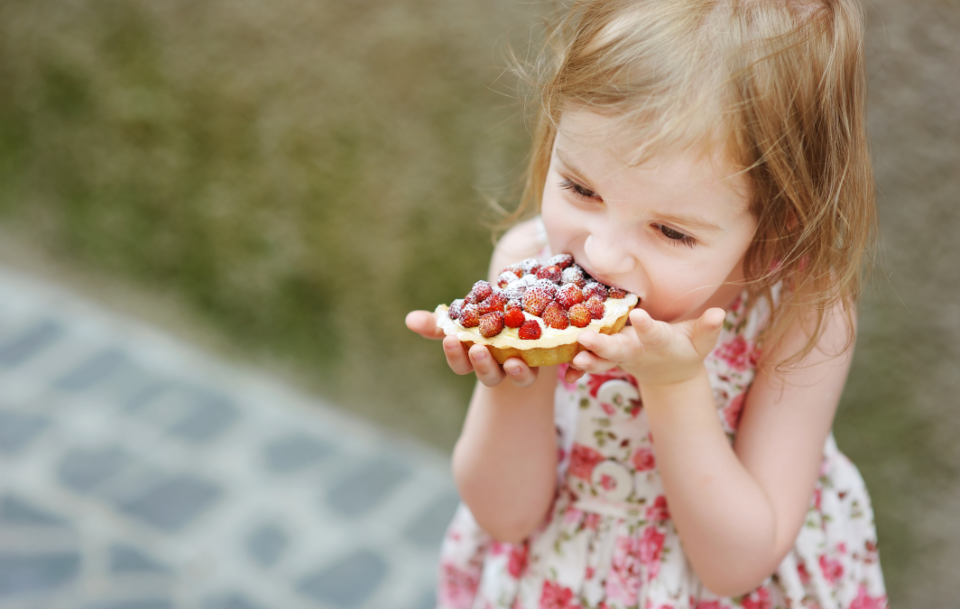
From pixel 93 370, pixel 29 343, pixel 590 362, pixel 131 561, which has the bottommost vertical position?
pixel 590 362

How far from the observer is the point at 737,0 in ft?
3.17

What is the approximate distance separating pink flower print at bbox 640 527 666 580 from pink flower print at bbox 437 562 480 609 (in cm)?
38

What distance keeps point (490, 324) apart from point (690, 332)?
0.27 metres

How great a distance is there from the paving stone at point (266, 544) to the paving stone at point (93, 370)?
3.37ft

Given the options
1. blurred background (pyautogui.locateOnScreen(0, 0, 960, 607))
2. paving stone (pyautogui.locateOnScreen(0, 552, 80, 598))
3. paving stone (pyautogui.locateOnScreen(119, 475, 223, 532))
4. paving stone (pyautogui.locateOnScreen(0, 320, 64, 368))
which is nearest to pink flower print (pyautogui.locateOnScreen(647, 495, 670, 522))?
blurred background (pyautogui.locateOnScreen(0, 0, 960, 607))

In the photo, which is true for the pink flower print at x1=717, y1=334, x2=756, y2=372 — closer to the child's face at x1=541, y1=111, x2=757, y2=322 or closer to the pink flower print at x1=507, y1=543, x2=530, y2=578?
the child's face at x1=541, y1=111, x2=757, y2=322

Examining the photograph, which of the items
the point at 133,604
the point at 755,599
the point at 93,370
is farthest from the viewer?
the point at 93,370

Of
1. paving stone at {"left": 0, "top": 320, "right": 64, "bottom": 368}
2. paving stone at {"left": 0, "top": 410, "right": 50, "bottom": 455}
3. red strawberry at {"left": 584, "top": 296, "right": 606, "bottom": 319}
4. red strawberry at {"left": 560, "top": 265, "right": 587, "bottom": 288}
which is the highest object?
paving stone at {"left": 0, "top": 320, "right": 64, "bottom": 368}

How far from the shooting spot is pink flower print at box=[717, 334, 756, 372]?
50.5 inches

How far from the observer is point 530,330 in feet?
3.39

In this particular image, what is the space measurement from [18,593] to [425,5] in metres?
2.08

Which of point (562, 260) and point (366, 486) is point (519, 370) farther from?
point (366, 486)

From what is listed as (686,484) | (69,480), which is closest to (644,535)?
(686,484)

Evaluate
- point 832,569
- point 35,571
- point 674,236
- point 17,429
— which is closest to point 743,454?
point 832,569
